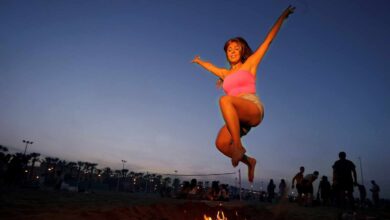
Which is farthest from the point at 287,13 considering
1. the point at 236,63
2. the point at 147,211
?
the point at 147,211

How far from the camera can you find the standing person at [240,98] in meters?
3.35

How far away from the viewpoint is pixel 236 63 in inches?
167

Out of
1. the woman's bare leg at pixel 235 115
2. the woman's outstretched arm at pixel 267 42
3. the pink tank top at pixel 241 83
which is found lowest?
the woman's bare leg at pixel 235 115

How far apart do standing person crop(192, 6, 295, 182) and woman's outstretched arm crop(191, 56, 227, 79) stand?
205mm

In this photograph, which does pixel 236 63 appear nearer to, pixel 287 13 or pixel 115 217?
pixel 287 13

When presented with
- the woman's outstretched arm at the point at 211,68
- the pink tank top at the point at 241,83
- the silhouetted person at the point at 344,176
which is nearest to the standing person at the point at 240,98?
the pink tank top at the point at 241,83

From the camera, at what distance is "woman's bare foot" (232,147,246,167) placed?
3245 millimetres

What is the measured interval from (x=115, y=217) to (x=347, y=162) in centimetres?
802

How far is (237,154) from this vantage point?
128 inches

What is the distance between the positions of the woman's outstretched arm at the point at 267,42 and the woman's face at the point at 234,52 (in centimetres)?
35

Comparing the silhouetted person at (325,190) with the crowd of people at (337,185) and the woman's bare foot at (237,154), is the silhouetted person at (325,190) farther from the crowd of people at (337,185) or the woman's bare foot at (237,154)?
the woman's bare foot at (237,154)

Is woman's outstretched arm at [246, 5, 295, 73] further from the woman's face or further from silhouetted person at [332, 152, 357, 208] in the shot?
silhouetted person at [332, 152, 357, 208]

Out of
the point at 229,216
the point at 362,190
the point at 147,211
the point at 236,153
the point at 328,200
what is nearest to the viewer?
the point at 236,153

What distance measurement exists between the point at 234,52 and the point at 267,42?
537 mm
